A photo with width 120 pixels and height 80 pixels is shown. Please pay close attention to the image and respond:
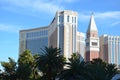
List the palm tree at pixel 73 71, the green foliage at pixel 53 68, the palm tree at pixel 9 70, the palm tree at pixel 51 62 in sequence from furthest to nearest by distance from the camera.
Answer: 1. the palm tree at pixel 9 70
2. the palm tree at pixel 51 62
3. the palm tree at pixel 73 71
4. the green foliage at pixel 53 68

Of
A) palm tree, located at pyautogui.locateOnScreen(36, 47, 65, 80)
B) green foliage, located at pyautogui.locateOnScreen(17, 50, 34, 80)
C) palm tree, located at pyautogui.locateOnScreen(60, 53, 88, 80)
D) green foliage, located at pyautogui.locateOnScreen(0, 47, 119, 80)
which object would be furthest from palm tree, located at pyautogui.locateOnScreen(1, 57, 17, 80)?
palm tree, located at pyautogui.locateOnScreen(60, 53, 88, 80)

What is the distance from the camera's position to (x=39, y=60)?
246ft

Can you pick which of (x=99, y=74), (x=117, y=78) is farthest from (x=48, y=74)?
(x=99, y=74)

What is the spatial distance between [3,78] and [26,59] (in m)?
7.18

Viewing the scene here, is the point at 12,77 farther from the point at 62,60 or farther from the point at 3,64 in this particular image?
the point at 62,60

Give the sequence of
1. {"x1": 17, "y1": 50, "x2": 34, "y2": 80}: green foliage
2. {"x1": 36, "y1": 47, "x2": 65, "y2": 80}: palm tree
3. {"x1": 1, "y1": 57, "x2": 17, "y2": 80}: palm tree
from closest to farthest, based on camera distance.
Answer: {"x1": 36, "y1": 47, "x2": 65, "y2": 80}: palm tree
{"x1": 17, "y1": 50, "x2": 34, "y2": 80}: green foliage
{"x1": 1, "y1": 57, "x2": 17, "y2": 80}: palm tree

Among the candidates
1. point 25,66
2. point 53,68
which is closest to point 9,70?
point 25,66

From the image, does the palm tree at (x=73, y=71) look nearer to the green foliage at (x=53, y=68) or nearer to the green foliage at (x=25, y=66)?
the green foliage at (x=53, y=68)

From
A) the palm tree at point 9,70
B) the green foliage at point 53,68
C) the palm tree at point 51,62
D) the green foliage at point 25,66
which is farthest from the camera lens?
the palm tree at point 9,70

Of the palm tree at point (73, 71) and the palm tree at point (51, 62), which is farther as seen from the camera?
the palm tree at point (51, 62)

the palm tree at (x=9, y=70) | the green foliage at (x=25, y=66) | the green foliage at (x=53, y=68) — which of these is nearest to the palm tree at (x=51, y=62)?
the green foliage at (x=53, y=68)

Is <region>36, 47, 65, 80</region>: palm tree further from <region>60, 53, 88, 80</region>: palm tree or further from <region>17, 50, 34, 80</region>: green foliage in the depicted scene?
<region>17, 50, 34, 80</region>: green foliage

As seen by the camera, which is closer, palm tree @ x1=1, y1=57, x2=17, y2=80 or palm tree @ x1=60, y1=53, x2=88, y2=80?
palm tree @ x1=60, y1=53, x2=88, y2=80

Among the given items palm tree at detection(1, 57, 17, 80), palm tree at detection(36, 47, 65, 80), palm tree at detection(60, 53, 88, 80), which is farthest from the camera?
palm tree at detection(1, 57, 17, 80)
